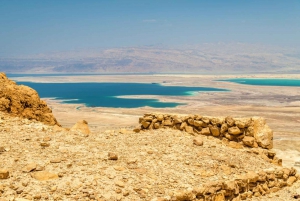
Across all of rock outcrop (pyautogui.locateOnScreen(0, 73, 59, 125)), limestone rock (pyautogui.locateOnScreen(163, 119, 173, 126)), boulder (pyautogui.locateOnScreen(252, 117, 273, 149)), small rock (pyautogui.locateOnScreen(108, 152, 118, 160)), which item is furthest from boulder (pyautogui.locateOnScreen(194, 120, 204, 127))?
rock outcrop (pyautogui.locateOnScreen(0, 73, 59, 125))

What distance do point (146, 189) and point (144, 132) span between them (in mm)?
3242

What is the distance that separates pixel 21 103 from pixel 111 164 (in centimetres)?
430

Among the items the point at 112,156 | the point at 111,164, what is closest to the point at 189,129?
the point at 112,156

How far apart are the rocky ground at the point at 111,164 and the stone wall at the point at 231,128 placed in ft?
0.83

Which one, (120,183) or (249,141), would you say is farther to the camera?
(249,141)

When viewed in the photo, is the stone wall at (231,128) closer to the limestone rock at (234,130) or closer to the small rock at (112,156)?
the limestone rock at (234,130)

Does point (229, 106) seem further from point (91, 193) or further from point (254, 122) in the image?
point (91, 193)

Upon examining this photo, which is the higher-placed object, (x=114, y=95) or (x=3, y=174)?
(x=3, y=174)

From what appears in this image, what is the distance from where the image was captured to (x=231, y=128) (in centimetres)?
893

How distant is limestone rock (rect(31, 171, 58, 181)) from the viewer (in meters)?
5.95

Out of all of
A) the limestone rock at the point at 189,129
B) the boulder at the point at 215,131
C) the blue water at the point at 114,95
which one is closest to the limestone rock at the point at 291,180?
the boulder at the point at 215,131

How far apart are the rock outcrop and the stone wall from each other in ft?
12.1

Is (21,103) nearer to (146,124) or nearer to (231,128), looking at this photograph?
(146,124)

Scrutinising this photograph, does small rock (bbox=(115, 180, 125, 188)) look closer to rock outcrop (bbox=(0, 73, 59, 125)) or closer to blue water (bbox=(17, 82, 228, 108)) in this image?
rock outcrop (bbox=(0, 73, 59, 125))
